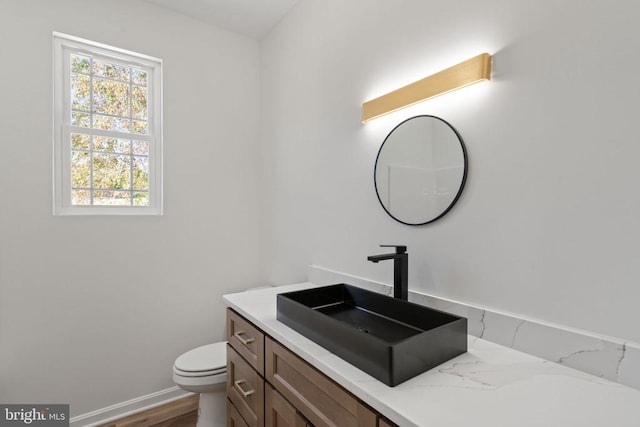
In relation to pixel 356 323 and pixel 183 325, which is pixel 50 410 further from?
pixel 356 323

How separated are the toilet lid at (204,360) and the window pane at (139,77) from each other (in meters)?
1.96

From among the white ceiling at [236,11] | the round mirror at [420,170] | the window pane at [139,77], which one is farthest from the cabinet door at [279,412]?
the white ceiling at [236,11]

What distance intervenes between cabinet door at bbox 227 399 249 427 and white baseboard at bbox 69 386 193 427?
0.85 meters

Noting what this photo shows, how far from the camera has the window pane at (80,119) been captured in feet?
7.04

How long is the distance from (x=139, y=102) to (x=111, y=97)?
0.17 m

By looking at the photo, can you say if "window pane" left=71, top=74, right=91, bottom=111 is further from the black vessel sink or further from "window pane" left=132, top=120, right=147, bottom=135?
the black vessel sink

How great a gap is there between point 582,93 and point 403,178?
71 cm

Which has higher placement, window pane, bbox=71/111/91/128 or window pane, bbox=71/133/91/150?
window pane, bbox=71/111/91/128

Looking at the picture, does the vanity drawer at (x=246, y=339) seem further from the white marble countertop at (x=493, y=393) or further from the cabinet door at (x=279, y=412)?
the white marble countertop at (x=493, y=393)

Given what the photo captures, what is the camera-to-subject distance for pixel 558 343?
1008 millimetres

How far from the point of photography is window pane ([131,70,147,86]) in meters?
2.38

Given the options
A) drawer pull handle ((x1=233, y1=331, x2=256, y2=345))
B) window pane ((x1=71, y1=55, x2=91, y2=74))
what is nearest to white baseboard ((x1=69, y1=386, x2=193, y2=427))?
drawer pull handle ((x1=233, y1=331, x2=256, y2=345))

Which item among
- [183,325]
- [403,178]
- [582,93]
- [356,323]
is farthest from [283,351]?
[183,325]

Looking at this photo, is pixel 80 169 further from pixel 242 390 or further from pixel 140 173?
pixel 242 390
